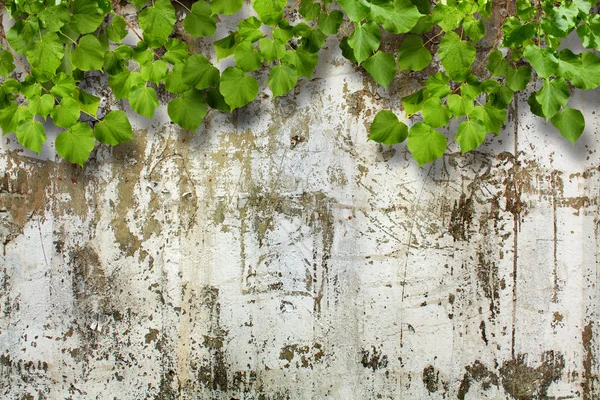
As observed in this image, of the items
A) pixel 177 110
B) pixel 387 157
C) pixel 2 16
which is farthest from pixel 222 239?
pixel 2 16

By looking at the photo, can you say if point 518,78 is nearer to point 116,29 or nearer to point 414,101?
point 414,101

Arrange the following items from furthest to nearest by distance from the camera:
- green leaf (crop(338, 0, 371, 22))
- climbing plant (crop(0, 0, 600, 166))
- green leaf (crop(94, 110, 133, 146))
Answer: green leaf (crop(94, 110, 133, 146)), climbing plant (crop(0, 0, 600, 166)), green leaf (crop(338, 0, 371, 22))

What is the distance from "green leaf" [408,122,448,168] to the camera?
1607mm

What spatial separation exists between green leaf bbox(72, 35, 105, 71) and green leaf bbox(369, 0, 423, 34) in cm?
95

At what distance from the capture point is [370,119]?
1723 millimetres

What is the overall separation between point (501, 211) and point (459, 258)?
0.23 meters

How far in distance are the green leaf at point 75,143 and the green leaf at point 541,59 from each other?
59.1 inches

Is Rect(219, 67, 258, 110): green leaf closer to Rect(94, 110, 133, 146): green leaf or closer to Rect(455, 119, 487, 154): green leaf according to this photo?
Rect(94, 110, 133, 146): green leaf

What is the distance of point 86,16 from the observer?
5.25 feet

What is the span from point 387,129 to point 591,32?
725 mm


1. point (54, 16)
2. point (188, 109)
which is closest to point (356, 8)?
point (188, 109)

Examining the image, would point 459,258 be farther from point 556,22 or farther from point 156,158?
point 156,158

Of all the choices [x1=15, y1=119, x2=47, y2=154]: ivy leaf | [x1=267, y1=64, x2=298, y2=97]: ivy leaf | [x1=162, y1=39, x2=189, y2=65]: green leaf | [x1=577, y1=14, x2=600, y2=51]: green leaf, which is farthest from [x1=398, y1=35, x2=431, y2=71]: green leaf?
[x1=15, y1=119, x2=47, y2=154]: ivy leaf

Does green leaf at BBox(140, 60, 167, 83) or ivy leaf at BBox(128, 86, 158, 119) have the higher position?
green leaf at BBox(140, 60, 167, 83)
